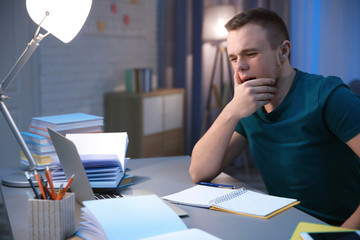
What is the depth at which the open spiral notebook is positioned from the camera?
1073mm

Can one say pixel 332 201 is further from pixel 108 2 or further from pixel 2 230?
pixel 108 2

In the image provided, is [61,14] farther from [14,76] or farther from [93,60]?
[93,60]

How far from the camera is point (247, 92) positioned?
4.64 feet

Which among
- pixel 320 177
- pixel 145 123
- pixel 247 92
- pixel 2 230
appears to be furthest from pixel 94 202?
pixel 145 123

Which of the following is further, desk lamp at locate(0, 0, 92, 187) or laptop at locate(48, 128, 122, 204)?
desk lamp at locate(0, 0, 92, 187)

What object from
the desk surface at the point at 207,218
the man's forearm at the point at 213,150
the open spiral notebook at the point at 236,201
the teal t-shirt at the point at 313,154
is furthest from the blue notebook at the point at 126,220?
the teal t-shirt at the point at 313,154

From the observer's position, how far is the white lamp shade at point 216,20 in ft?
13.2

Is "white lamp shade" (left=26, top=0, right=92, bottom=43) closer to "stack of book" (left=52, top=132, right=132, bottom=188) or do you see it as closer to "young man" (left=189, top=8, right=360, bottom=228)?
"stack of book" (left=52, top=132, right=132, bottom=188)

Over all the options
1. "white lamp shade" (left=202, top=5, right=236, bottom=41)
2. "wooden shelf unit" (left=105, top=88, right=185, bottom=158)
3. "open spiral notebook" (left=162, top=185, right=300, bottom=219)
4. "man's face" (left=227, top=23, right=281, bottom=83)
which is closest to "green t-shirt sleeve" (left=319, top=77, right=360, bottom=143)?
"man's face" (left=227, top=23, right=281, bottom=83)

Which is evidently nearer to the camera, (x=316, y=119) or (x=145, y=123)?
(x=316, y=119)

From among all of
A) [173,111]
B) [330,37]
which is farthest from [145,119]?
[330,37]

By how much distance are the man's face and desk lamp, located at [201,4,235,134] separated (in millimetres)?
2584

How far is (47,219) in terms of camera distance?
88cm

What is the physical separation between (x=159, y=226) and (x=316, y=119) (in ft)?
2.33
